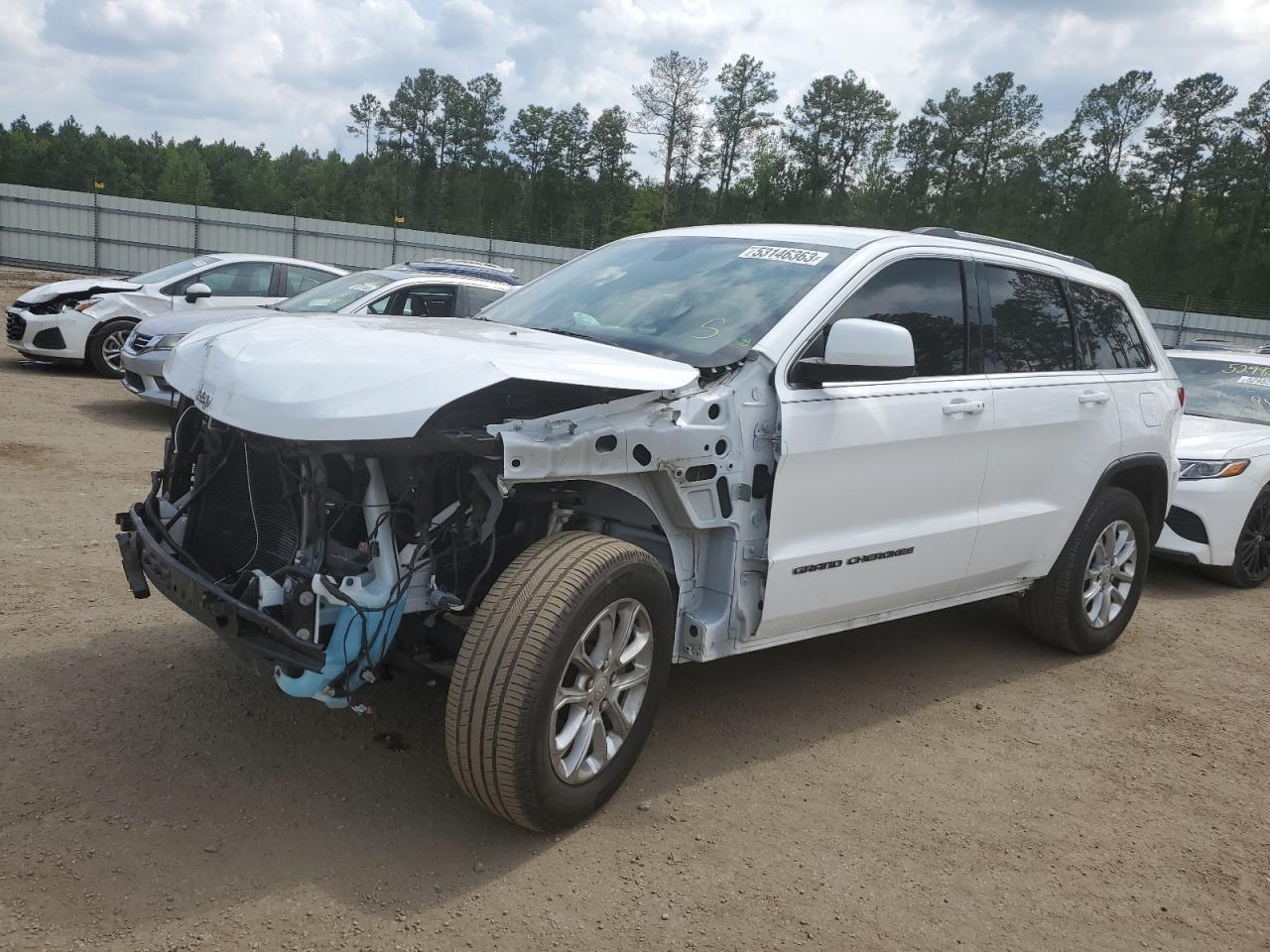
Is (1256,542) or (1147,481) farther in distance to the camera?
(1256,542)

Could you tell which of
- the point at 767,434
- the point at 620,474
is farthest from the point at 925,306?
the point at 620,474

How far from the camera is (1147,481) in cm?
566

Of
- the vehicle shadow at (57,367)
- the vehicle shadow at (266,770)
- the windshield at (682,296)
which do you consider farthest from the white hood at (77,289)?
the windshield at (682,296)

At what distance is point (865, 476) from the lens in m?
4.00

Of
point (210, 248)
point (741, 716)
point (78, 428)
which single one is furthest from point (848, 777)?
point (210, 248)

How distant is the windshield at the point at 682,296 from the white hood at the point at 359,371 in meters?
0.23

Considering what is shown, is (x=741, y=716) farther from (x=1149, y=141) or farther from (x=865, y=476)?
(x=1149, y=141)

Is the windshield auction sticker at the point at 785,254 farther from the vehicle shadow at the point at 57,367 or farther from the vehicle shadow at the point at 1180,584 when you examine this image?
the vehicle shadow at the point at 57,367

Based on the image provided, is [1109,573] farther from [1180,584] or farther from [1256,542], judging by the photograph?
[1256,542]

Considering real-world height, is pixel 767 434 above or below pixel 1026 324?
below

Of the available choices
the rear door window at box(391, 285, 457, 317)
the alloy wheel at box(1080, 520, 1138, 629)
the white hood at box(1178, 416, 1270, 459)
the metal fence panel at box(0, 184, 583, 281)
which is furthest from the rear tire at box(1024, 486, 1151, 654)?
the metal fence panel at box(0, 184, 583, 281)

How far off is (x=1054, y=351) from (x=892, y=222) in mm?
62201

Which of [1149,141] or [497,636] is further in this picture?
[1149,141]

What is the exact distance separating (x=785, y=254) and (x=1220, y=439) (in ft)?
16.0
